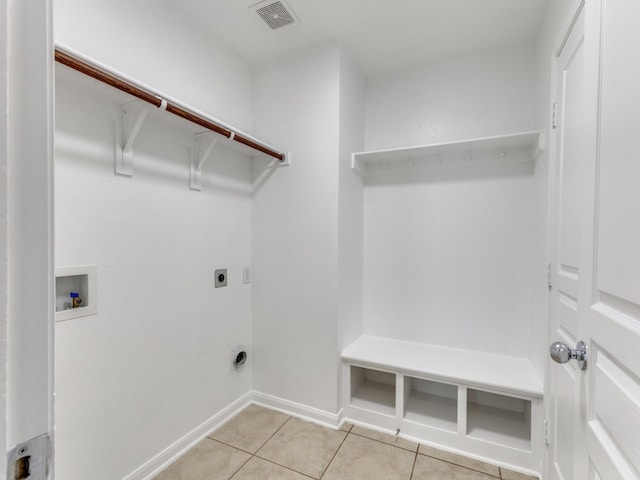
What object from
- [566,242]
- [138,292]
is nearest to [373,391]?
[566,242]

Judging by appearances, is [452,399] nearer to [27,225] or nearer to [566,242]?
[566,242]

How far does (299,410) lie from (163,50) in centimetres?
243

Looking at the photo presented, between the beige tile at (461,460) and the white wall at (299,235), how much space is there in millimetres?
625

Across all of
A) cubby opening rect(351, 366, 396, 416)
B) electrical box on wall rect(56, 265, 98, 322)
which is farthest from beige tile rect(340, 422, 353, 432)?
electrical box on wall rect(56, 265, 98, 322)

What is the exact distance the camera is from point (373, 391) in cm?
234

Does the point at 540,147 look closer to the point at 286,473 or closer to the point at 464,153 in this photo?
the point at 464,153

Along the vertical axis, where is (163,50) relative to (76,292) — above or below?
above

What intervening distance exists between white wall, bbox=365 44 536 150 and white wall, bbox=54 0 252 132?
1.07 metres

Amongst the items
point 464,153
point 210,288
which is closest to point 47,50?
point 210,288

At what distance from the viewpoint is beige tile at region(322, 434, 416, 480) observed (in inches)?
64.9

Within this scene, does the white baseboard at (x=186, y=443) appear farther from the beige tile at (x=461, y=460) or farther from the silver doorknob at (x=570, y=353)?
the silver doorknob at (x=570, y=353)

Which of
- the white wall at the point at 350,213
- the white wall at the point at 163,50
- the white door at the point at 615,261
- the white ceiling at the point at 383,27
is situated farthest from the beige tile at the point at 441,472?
the white ceiling at the point at 383,27

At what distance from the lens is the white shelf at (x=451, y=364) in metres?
1.75

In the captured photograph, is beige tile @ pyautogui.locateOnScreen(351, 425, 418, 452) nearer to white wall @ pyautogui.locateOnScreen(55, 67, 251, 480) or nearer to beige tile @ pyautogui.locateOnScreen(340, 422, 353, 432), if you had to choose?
beige tile @ pyautogui.locateOnScreen(340, 422, 353, 432)
